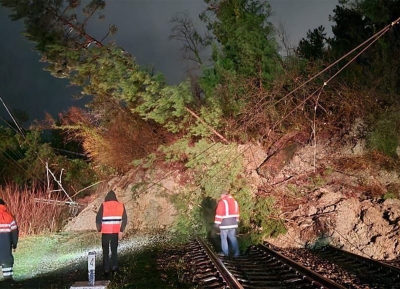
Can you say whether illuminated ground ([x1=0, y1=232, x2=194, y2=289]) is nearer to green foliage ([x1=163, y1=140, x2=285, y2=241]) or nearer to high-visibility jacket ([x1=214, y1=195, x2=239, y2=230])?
green foliage ([x1=163, y1=140, x2=285, y2=241])

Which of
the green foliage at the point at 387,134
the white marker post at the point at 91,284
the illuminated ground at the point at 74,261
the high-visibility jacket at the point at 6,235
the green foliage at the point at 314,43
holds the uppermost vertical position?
the green foliage at the point at 314,43

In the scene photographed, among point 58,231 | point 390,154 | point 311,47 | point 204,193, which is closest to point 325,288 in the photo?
point 390,154

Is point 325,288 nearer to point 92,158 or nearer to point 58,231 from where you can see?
point 58,231

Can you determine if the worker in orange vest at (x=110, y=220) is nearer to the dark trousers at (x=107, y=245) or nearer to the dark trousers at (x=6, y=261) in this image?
the dark trousers at (x=107, y=245)

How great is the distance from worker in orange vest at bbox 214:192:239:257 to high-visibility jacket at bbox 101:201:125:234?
330cm

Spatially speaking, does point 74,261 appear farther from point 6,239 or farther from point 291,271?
point 291,271

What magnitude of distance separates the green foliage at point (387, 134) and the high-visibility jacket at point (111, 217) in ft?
35.9

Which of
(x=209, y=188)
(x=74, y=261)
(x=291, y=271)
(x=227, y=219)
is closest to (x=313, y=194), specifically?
(x=209, y=188)

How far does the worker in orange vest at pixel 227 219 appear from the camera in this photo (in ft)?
45.0

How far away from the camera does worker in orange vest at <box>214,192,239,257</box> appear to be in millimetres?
13711

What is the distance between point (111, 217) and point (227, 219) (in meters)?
3.77

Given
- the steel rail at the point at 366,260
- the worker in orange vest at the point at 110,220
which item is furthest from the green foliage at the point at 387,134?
the worker in orange vest at the point at 110,220

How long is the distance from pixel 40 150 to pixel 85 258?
1821 centimetres

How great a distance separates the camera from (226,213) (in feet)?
45.1
